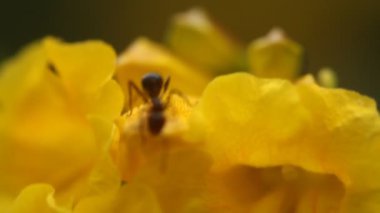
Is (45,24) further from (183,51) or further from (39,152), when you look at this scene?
(39,152)

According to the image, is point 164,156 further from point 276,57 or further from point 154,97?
point 276,57

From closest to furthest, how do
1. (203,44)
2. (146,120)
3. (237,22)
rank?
(146,120), (203,44), (237,22)

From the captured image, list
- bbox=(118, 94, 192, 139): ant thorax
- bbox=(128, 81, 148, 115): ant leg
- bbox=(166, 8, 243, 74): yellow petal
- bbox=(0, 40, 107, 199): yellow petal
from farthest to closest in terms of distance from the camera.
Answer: bbox=(166, 8, 243, 74): yellow petal → bbox=(0, 40, 107, 199): yellow petal → bbox=(128, 81, 148, 115): ant leg → bbox=(118, 94, 192, 139): ant thorax

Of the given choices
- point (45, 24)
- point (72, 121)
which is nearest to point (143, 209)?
point (72, 121)

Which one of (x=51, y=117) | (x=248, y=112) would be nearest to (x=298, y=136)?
(x=248, y=112)

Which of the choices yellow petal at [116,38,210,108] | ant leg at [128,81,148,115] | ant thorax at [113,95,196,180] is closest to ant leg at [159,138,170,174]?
ant thorax at [113,95,196,180]

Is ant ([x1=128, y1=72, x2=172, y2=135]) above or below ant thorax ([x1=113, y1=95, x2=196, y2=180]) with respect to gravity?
above

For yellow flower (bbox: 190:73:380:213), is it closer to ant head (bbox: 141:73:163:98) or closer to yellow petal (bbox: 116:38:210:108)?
ant head (bbox: 141:73:163:98)
